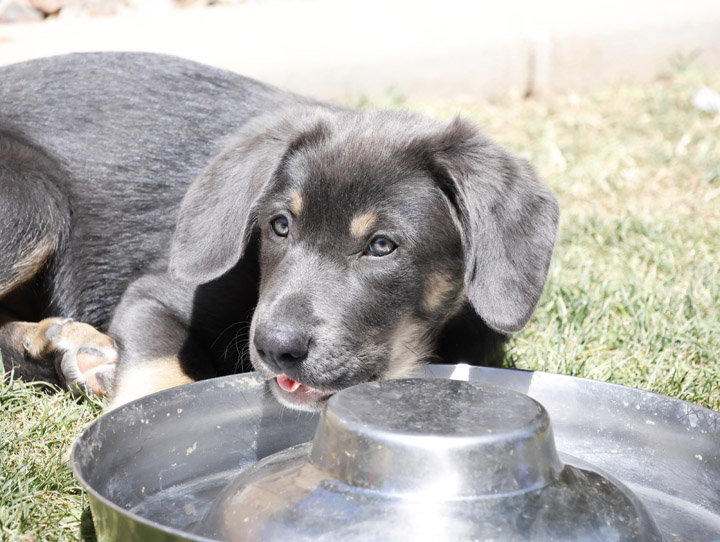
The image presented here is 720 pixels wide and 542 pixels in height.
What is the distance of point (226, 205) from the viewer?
3123 millimetres

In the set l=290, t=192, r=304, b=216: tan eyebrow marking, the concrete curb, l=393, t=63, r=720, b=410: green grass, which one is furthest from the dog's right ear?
the concrete curb

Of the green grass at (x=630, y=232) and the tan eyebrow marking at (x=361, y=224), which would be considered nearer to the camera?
the tan eyebrow marking at (x=361, y=224)

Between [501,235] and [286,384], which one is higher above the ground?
[501,235]

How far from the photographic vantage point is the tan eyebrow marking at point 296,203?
2.96m

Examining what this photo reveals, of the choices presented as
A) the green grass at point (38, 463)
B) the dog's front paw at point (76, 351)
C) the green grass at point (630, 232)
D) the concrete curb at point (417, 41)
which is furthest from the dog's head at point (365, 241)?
the concrete curb at point (417, 41)

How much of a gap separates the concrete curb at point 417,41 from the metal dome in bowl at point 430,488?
4548 mm

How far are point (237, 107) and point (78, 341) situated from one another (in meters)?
1.19

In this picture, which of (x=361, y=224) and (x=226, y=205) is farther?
(x=226, y=205)

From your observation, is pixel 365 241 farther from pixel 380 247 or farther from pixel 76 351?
pixel 76 351

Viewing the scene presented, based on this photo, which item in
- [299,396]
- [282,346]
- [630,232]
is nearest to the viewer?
[282,346]

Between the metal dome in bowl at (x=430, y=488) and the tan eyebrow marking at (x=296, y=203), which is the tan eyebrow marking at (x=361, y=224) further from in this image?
the metal dome in bowl at (x=430, y=488)

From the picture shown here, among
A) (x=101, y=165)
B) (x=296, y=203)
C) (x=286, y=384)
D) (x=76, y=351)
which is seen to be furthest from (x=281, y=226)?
(x=101, y=165)

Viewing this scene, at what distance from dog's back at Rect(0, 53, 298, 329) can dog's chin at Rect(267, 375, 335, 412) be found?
43.3 inches

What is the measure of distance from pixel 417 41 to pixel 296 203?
4.59 meters
